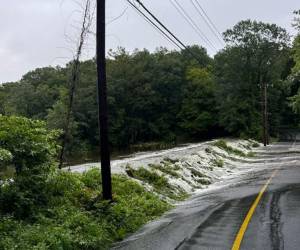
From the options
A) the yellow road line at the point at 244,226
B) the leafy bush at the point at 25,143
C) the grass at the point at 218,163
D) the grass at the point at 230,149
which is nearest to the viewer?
the yellow road line at the point at 244,226

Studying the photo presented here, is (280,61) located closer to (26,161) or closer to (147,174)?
(147,174)

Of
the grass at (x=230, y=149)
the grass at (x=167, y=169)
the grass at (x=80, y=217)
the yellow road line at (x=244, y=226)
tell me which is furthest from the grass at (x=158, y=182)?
the grass at (x=230, y=149)

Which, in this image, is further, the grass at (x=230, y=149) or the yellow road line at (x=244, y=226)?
the grass at (x=230, y=149)

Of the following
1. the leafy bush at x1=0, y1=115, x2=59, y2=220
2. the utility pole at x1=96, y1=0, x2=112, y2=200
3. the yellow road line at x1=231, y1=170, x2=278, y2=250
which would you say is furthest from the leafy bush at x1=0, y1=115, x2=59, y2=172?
the yellow road line at x1=231, y1=170, x2=278, y2=250

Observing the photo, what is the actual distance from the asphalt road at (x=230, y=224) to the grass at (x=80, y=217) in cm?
58

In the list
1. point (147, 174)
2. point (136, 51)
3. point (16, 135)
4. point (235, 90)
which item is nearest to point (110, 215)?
point (16, 135)

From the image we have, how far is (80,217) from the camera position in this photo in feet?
38.4

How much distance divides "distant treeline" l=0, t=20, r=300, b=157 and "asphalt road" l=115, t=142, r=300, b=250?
190 ft

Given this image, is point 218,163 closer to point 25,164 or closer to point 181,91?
point 25,164

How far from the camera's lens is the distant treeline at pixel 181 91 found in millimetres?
80375

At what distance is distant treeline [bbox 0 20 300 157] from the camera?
264 feet

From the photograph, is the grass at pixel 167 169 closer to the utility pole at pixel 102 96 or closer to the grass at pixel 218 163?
the grass at pixel 218 163

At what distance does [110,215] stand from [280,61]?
77117 mm

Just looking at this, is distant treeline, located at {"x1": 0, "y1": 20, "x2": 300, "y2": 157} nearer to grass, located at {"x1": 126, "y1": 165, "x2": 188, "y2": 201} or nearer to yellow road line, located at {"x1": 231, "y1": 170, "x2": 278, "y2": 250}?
grass, located at {"x1": 126, "y1": 165, "x2": 188, "y2": 201}
